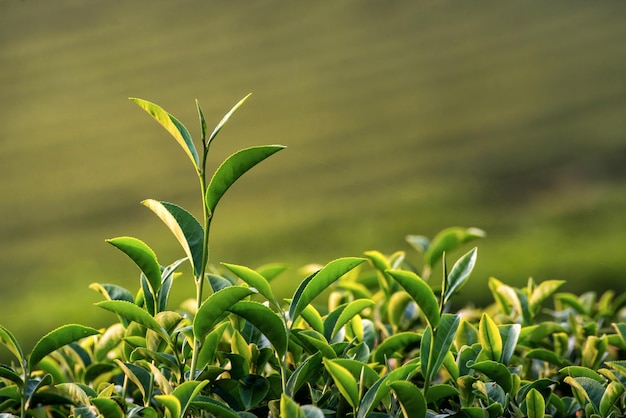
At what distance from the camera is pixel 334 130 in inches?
316

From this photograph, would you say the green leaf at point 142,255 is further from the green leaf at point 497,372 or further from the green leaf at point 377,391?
the green leaf at point 497,372

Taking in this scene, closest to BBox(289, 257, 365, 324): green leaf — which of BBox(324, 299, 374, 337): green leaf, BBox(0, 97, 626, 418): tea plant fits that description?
BBox(0, 97, 626, 418): tea plant

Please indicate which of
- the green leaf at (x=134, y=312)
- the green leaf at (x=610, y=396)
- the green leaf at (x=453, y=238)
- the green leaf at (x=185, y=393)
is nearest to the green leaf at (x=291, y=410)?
the green leaf at (x=185, y=393)

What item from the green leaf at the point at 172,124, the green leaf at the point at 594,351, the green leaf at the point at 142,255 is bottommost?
the green leaf at the point at 594,351

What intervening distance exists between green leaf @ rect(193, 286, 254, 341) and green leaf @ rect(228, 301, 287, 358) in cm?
2

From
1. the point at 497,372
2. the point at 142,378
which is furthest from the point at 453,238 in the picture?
the point at 142,378

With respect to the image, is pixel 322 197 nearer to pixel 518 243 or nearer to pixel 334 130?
pixel 334 130

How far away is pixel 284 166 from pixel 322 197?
2.62ft

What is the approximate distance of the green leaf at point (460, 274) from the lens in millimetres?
1050

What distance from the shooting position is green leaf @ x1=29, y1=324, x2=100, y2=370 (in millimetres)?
1038

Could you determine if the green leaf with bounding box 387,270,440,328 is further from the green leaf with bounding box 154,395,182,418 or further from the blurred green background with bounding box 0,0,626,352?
the blurred green background with bounding box 0,0,626,352

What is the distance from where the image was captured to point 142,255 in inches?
40.6

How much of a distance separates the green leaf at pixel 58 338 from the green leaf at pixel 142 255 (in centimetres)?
10

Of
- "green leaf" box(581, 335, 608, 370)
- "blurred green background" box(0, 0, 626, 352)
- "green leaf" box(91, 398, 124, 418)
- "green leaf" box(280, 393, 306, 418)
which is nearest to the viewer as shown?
"green leaf" box(280, 393, 306, 418)
